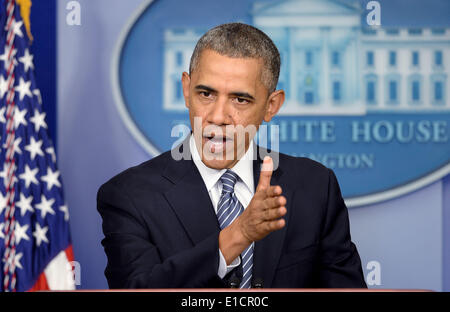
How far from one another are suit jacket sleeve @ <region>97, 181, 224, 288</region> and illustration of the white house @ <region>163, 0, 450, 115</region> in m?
1.28

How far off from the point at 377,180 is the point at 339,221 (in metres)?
1.14

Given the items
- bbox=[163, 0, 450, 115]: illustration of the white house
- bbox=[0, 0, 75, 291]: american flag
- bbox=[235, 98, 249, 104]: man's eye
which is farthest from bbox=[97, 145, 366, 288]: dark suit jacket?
bbox=[163, 0, 450, 115]: illustration of the white house

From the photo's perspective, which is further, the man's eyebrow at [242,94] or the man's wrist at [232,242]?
the man's eyebrow at [242,94]

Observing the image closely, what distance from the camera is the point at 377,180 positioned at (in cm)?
287

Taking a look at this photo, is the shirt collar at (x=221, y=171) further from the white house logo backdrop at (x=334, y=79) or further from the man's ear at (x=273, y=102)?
the white house logo backdrop at (x=334, y=79)

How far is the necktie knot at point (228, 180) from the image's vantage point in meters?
1.70

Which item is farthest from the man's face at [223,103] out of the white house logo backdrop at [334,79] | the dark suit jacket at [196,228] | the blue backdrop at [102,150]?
the blue backdrop at [102,150]

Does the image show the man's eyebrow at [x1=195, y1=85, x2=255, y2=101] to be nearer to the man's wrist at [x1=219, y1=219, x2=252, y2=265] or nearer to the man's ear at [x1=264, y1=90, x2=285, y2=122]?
the man's ear at [x1=264, y1=90, x2=285, y2=122]

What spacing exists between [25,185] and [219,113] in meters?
1.38

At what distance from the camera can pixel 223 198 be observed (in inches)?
66.7

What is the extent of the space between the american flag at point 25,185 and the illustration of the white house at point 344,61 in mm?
689
